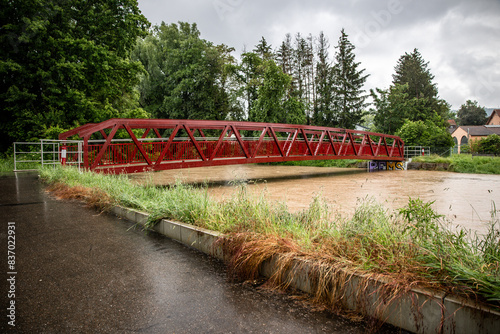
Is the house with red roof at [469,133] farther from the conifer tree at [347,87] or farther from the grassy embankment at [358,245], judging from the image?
the grassy embankment at [358,245]

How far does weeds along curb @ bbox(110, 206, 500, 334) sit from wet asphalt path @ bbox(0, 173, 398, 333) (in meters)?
0.21

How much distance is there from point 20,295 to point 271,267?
7.86ft

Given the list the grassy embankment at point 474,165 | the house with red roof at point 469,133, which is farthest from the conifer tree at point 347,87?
the house with red roof at point 469,133

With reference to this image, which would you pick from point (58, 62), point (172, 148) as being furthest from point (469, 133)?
point (58, 62)

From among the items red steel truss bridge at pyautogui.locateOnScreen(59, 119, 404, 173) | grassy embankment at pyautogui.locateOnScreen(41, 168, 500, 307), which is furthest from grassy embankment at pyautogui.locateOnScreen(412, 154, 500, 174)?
grassy embankment at pyautogui.locateOnScreen(41, 168, 500, 307)

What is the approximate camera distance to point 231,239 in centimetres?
370

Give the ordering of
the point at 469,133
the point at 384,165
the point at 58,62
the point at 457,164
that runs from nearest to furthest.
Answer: the point at 58,62, the point at 457,164, the point at 384,165, the point at 469,133

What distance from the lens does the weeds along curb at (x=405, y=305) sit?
6.85 feet

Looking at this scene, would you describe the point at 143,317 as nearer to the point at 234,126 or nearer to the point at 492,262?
the point at 492,262

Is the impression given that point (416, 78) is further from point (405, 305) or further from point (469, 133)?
point (405, 305)

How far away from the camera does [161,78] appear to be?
3853cm

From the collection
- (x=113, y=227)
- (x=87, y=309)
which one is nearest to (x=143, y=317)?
(x=87, y=309)

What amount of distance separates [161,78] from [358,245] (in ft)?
129

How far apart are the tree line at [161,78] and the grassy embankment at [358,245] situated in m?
17.6
